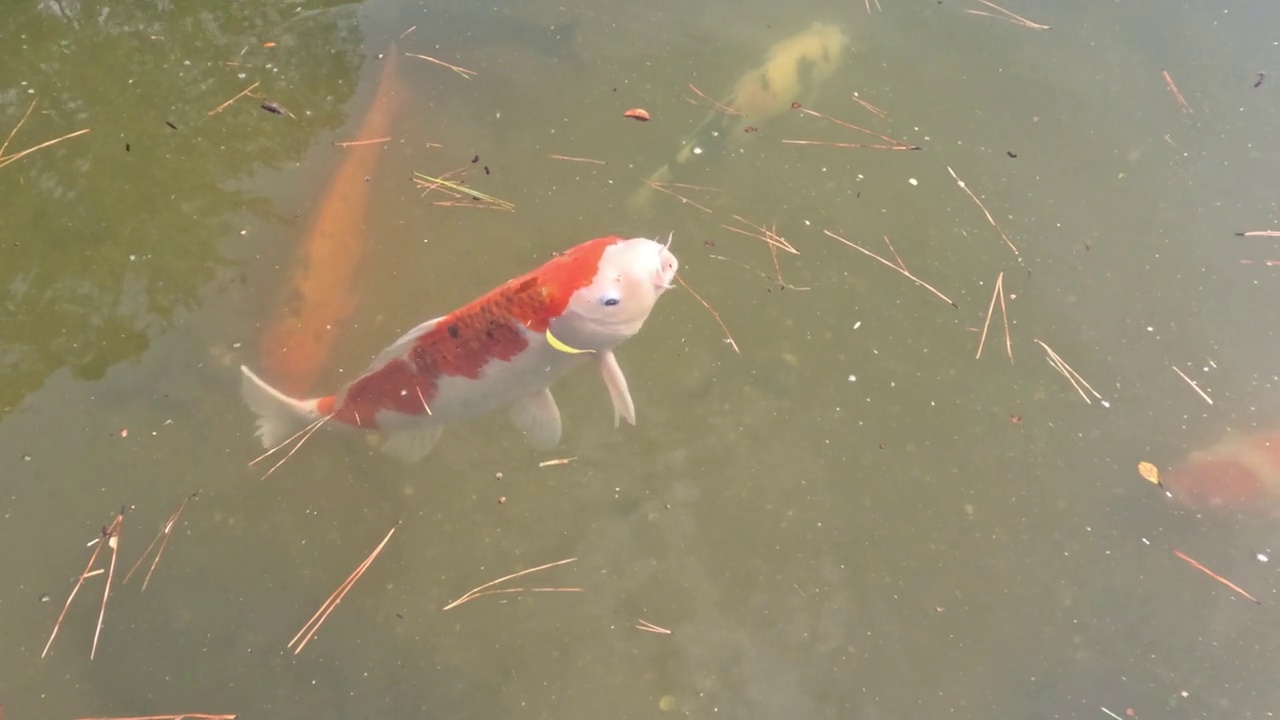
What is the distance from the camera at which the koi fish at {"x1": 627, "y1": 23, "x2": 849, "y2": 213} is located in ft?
9.78

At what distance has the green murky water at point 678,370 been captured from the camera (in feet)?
7.86

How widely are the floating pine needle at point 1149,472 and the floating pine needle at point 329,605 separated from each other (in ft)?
8.67

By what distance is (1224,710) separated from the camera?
2350mm

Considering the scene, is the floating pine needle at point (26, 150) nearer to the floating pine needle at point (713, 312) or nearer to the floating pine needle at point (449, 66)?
the floating pine needle at point (449, 66)

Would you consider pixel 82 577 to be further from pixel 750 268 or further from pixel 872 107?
pixel 872 107

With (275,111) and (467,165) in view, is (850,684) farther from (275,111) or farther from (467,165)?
(275,111)

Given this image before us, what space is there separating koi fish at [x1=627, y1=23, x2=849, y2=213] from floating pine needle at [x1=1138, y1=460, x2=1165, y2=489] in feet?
6.22

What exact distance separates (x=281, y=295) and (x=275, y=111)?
0.82 metres

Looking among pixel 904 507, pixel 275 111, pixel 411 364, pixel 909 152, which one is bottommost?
pixel 904 507

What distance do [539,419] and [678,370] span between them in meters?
0.54

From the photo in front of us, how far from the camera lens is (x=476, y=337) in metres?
2.21

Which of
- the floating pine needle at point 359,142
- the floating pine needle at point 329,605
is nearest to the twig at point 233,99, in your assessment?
the floating pine needle at point 359,142

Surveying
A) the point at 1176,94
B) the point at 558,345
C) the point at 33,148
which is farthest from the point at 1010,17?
the point at 33,148

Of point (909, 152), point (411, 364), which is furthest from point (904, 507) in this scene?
point (411, 364)
